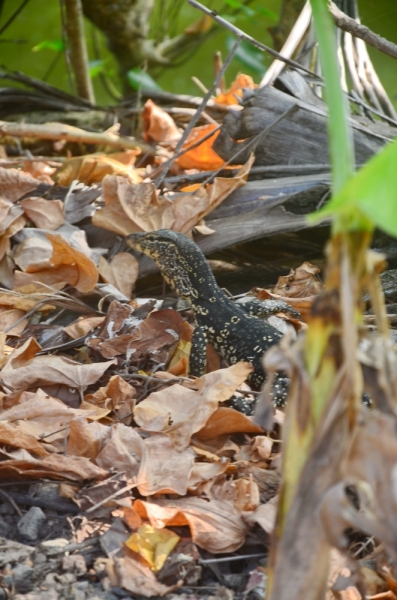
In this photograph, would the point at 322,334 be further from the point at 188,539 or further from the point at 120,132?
the point at 120,132

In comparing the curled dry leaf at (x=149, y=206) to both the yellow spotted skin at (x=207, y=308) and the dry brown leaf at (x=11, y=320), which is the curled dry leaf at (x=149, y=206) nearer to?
the yellow spotted skin at (x=207, y=308)

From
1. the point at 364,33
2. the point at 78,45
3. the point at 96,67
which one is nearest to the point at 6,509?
the point at 364,33

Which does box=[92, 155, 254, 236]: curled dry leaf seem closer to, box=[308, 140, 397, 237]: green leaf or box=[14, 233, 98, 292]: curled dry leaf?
box=[14, 233, 98, 292]: curled dry leaf

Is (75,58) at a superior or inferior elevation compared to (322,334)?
inferior

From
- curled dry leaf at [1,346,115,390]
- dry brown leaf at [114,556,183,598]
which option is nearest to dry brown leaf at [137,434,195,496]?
dry brown leaf at [114,556,183,598]

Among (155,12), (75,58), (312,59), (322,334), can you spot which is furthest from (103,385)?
(155,12)

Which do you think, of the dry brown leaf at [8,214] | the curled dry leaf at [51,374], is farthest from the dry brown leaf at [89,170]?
the curled dry leaf at [51,374]
